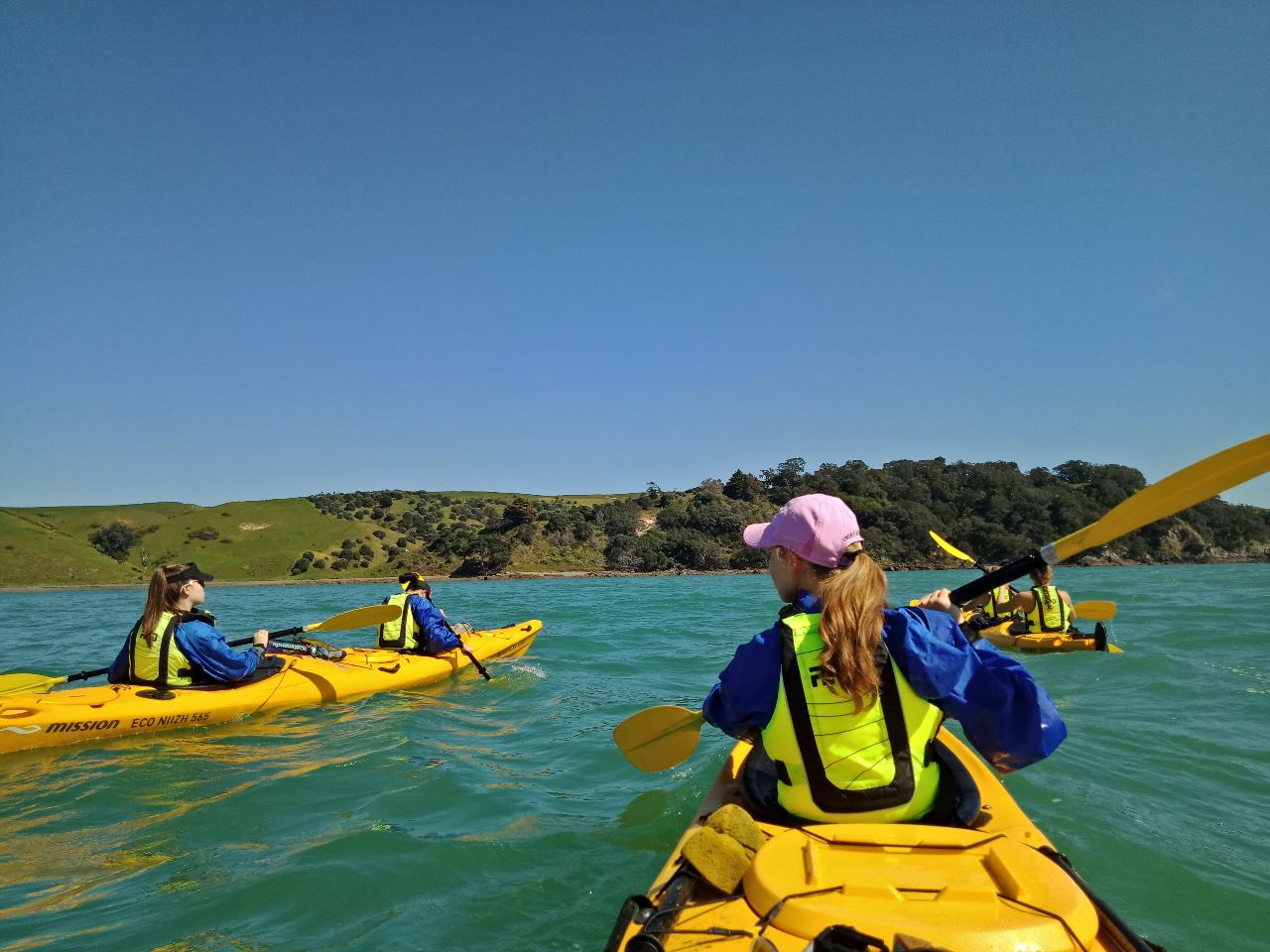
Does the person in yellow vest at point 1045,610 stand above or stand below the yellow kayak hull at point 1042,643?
above

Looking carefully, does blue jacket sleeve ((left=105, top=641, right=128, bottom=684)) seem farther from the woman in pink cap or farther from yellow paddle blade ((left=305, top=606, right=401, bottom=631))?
the woman in pink cap

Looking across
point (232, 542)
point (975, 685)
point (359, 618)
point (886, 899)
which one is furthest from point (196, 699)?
point (232, 542)

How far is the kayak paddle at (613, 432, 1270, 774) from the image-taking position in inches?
131

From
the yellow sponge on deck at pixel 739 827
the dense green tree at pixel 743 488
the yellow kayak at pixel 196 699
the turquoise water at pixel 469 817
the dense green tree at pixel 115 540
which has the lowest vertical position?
the turquoise water at pixel 469 817

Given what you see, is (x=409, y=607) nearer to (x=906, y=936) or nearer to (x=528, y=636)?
(x=528, y=636)

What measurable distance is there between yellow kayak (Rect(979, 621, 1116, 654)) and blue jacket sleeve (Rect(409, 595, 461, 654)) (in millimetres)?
7285

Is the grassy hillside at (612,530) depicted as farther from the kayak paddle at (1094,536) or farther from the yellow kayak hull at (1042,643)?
the kayak paddle at (1094,536)

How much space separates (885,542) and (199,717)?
44.0m

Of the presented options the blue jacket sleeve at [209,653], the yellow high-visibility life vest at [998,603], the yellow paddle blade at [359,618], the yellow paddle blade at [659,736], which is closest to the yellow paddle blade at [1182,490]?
the yellow paddle blade at [659,736]

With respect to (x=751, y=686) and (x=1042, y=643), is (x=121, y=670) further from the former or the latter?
(x=1042, y=643)

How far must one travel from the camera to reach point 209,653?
24.3ft

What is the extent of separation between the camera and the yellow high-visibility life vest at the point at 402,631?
33.2ft

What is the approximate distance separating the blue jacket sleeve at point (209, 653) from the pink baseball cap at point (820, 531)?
6488 millimetres

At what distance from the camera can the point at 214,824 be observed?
476 cm
